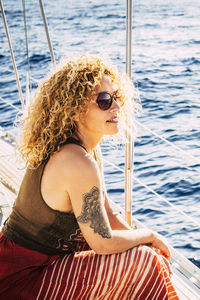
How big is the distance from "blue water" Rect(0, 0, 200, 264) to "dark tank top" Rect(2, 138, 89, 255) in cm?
54

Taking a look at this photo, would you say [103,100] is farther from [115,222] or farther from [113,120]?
[115,222]

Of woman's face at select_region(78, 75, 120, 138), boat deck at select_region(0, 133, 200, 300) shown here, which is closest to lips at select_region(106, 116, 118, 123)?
woman's face at select_region(78, 75, 120, 138)

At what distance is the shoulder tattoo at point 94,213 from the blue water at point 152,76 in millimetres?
510

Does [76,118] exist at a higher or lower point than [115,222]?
higher

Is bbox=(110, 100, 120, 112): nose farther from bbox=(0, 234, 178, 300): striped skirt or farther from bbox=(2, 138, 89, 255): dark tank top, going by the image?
bbox=(0, 234, 178, 300): striped skirt

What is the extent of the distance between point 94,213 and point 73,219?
8cm

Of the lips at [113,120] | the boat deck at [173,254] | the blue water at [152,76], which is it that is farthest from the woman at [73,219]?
the blue water at [152,76]

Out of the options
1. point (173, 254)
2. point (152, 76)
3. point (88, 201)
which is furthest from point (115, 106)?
point (152, 76)

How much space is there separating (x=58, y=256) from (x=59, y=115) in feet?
1.25

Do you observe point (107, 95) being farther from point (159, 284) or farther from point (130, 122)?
point (159, 284)

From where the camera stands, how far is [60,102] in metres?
1.32

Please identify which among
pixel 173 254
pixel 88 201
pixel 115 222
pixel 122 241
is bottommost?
pixel 173 254

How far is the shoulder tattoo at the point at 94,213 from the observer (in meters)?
1.24

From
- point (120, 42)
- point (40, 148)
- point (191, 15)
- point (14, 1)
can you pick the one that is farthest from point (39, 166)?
point (14, 1)
